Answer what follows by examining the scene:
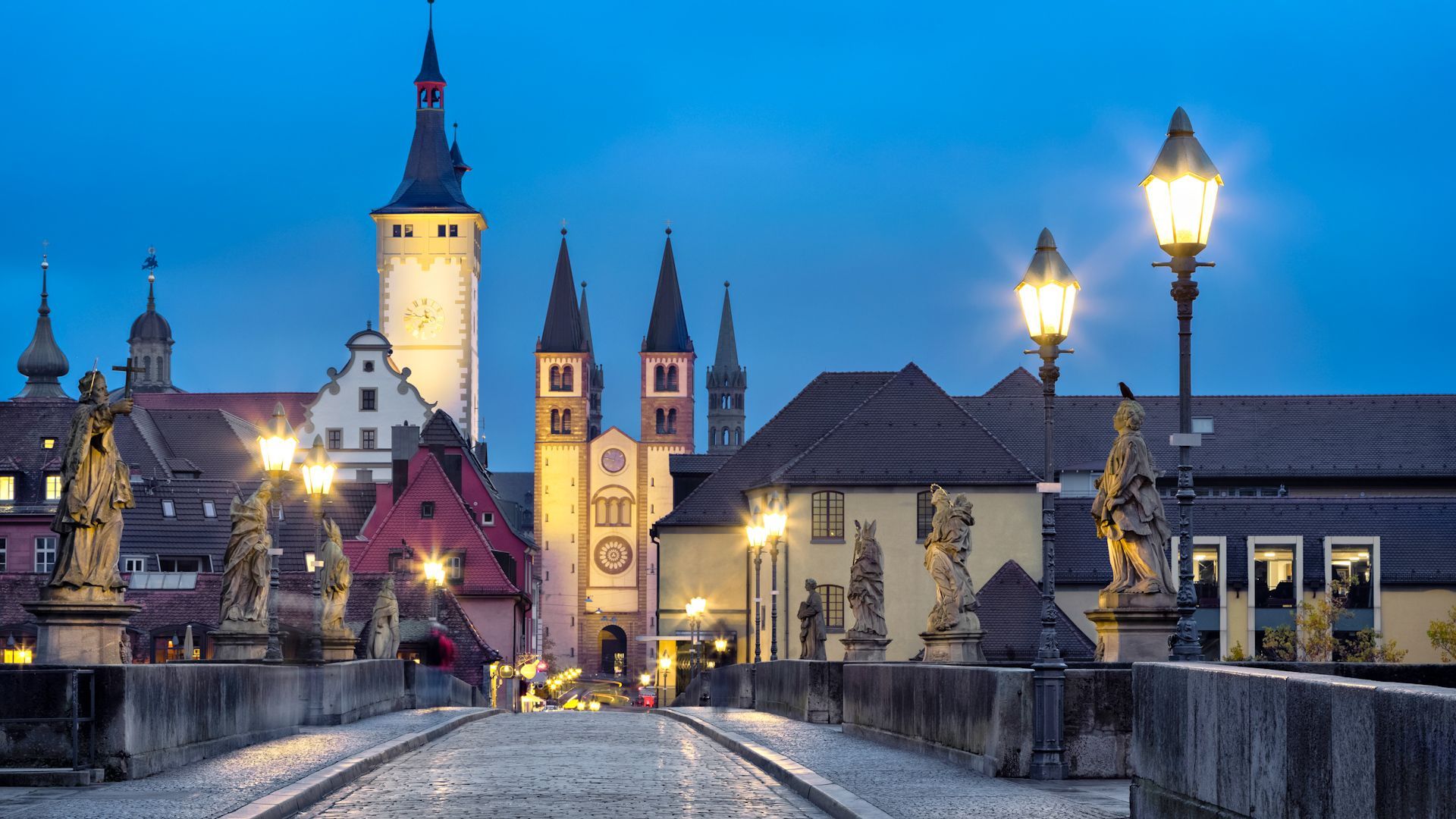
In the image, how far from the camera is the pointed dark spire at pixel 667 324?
528 feet

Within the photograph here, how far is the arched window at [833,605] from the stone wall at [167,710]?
45.6 m

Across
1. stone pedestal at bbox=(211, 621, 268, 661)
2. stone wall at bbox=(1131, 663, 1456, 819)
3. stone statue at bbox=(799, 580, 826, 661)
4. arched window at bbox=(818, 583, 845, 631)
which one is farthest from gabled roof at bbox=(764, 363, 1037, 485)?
stone wall at bbox=(1131, 663, 1456, 819)

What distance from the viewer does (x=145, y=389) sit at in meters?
153

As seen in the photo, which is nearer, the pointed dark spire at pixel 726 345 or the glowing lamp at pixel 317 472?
the glowing lamp at pixel 317 472

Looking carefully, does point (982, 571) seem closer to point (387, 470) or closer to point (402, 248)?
point (387, 470)

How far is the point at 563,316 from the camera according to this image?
6216 inches

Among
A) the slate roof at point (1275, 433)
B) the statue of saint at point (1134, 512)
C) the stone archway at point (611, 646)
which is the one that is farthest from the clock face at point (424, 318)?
the statue of saint at point (1134, 512)

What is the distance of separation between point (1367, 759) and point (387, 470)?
312 feet

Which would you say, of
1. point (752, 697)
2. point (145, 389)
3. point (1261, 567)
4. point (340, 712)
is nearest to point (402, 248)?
point (145, 389)

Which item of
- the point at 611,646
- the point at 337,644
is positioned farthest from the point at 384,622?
the point at 611,646

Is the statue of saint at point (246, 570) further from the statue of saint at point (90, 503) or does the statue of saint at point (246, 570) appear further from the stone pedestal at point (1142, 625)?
the stone pedestal at point (1142, 625)

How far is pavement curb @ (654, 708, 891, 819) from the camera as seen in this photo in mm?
12969

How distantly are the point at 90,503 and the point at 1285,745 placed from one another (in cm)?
1181

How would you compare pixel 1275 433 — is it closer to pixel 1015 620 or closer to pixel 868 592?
pixel 1015 620
